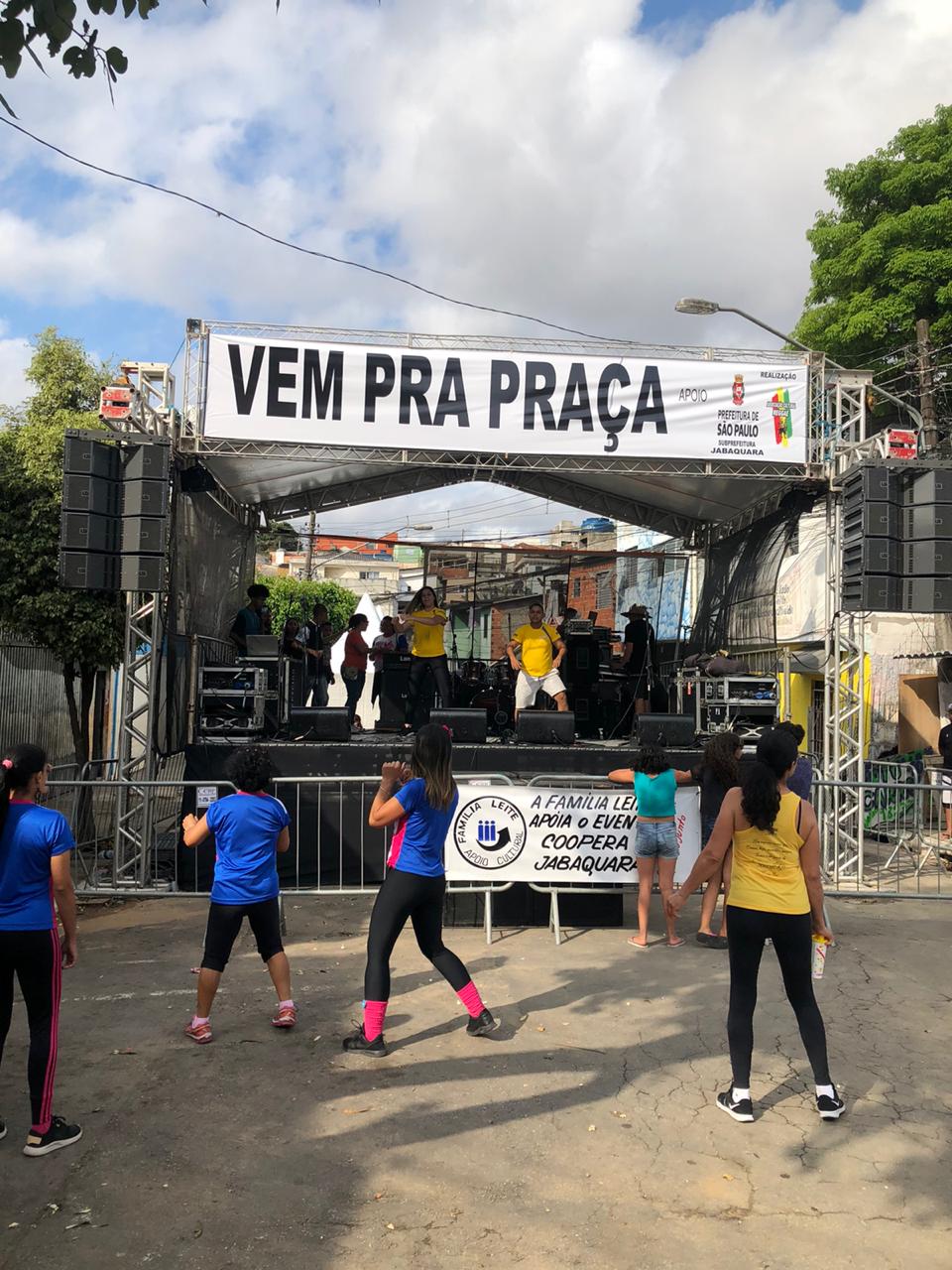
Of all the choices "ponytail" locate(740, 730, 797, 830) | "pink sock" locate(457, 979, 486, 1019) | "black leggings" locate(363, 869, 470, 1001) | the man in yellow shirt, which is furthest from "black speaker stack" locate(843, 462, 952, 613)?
"black leggings" locate(363, 869, 470, 1001)

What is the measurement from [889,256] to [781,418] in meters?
12.1

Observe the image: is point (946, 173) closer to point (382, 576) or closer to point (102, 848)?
point (102, 848)

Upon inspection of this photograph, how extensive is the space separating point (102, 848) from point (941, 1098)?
30.6 feet

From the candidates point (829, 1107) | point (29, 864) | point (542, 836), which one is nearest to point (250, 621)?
point (542, 836)

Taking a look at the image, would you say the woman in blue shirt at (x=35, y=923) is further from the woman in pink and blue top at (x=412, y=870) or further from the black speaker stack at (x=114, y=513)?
the black speaker stack at (x=114, y=513)

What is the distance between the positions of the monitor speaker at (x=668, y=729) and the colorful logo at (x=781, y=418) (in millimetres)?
3231

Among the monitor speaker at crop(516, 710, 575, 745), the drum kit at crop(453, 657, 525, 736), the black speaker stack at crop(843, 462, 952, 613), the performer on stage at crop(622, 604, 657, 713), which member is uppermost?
the black speaker stack at crop(843, 462, 952, 613)

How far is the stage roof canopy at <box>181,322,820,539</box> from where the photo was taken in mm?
10266

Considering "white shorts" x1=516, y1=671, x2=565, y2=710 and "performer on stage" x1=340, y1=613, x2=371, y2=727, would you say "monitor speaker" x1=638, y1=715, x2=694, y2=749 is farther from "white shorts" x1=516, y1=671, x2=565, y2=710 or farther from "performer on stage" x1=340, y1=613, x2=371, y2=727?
"performer on stage" x1=340, y1=613, x2=371, y2=727

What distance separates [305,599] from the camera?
33.2 metres

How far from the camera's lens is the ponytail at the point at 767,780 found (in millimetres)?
4598

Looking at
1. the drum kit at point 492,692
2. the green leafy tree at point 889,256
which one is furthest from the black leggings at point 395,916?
the green leafy tree at point 889,256

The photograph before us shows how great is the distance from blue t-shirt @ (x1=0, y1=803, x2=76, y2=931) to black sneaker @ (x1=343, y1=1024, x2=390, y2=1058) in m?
1.90

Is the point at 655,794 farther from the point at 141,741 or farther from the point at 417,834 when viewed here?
the point at 141,741
